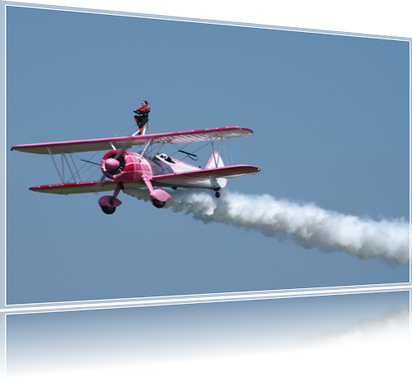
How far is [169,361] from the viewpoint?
9.05 meters

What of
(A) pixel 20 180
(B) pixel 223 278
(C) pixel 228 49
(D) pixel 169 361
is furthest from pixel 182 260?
(C) pixel 228 49

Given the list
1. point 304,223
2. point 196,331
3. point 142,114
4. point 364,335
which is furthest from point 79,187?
point 364,335

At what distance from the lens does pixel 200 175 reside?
9.44 m

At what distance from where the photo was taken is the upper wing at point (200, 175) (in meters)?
9.04

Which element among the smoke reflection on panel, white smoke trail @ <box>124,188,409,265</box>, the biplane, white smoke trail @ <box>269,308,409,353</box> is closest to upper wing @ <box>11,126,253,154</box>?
the biplane

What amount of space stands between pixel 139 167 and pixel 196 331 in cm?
261

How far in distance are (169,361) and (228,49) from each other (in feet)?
15.7

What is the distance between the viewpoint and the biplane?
357 inches

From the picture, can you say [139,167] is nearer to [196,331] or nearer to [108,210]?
[108,210]

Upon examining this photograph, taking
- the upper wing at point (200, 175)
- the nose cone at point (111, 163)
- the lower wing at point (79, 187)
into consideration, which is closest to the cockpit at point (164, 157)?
the upper wing at point (200, 175)

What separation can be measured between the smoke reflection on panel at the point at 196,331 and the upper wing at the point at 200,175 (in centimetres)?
192

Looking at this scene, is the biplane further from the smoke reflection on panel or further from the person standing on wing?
the smoke reflection on panel

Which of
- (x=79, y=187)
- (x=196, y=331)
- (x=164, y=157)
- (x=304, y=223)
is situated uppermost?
(x=164, y=157)

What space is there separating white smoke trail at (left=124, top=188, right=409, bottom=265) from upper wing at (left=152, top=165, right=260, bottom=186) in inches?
10.3
